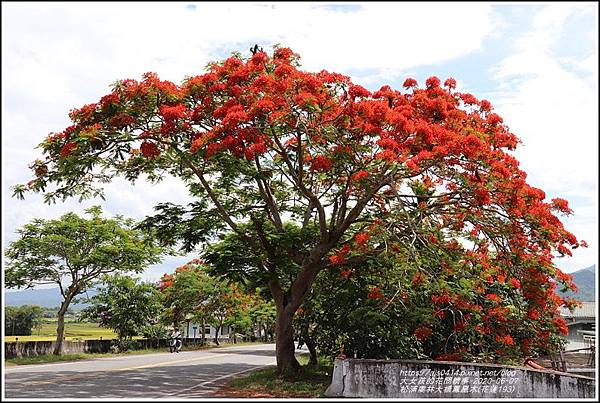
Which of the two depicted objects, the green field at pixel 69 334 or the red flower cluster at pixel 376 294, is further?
the green field at pixel 69 334

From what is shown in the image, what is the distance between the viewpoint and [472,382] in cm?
1123

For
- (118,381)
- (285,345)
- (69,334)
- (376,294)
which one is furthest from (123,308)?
(69,334)

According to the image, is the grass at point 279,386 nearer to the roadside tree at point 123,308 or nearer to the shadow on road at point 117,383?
the shadow on road at point 117,383

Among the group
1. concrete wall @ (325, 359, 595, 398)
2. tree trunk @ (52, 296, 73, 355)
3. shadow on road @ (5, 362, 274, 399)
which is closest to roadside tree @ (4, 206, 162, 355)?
tree trunk @ (52, 296, 73, 355)

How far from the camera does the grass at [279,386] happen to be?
1252 cm

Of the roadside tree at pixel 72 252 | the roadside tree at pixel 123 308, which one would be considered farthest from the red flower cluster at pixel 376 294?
the roadside tree at pixel 123 308

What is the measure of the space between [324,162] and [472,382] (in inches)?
213

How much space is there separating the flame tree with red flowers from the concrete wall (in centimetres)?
205

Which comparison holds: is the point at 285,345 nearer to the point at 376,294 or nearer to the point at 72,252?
the point at 376,294

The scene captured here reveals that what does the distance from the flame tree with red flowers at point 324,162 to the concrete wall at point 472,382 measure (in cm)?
205

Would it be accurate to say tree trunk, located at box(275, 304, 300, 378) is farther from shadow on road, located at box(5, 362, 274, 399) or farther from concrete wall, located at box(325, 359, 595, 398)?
concrete wall, located at box(325, 359, 595, 398)

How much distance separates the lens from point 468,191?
12203 millimetres

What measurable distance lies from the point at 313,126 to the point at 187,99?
3176 millimetres

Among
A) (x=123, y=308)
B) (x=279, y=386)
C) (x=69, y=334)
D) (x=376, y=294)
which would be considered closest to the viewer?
(x=376, y=294)
